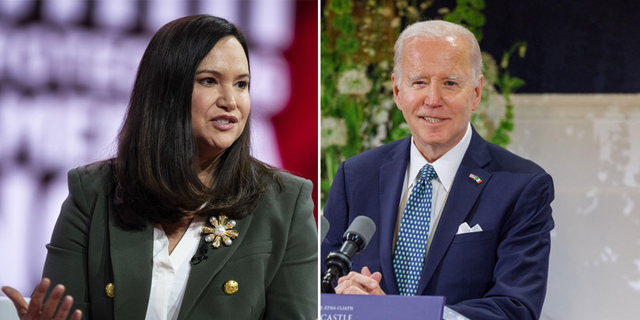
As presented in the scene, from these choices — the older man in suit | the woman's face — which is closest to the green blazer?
the woman's face

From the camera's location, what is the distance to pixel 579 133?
3.46m

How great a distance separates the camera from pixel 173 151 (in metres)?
1.70

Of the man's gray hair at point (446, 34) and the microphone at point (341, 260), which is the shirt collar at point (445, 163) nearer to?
the man's gray hair at point (446, 34)

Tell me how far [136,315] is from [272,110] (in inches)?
21.3

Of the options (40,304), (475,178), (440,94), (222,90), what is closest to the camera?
(40,304)

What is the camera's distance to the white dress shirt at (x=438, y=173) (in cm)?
298

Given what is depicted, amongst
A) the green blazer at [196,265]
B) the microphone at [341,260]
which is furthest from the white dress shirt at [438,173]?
the green blazer at [196,265]

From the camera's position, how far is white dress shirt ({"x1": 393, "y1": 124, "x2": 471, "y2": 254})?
2.98 m

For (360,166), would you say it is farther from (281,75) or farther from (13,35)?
(13,35)

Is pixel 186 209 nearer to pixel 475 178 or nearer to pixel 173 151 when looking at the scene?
pixel 173 151

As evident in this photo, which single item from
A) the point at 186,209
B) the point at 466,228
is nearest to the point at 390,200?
the point at 466,228

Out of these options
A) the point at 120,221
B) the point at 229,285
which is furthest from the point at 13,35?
the point at 229,285

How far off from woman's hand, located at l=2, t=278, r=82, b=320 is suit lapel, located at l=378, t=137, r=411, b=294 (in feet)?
5.06

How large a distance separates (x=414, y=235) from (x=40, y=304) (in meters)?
1.68
